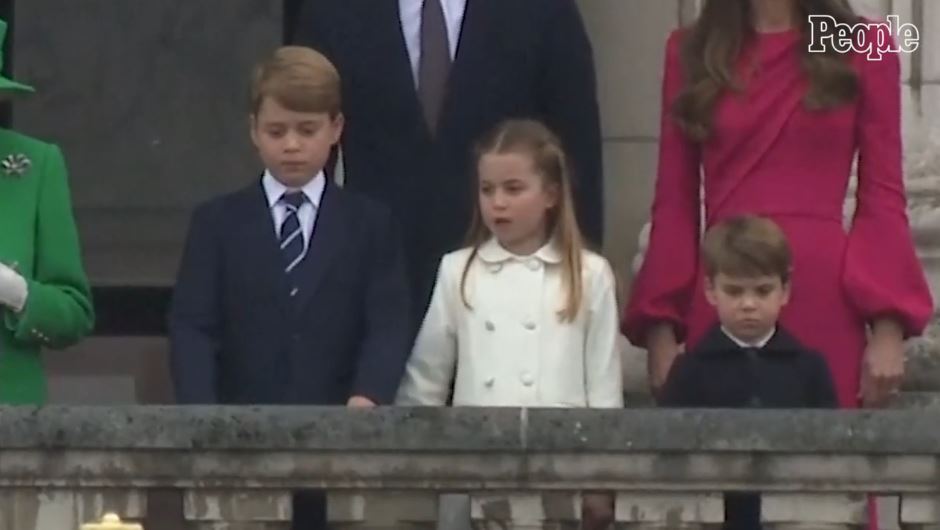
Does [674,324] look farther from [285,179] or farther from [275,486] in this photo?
[275,486]

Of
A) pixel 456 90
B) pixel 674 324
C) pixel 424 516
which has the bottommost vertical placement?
pixel 424 516

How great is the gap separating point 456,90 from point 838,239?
0.89 metres

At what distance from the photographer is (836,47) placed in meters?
6.90

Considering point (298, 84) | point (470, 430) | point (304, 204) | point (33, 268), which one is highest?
point (298, 84)

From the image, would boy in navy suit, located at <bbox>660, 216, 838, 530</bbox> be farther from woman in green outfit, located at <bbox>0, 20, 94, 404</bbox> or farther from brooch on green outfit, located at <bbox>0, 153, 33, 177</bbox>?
brooch on green outfit, located at <bbox>0, 153, 33, 177</bbox>

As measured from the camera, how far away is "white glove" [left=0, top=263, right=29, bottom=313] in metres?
6.70

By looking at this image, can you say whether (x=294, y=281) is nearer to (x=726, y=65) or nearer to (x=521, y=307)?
(x=521, y=307)

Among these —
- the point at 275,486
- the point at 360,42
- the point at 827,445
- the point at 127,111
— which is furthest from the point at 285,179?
the point at 127,111

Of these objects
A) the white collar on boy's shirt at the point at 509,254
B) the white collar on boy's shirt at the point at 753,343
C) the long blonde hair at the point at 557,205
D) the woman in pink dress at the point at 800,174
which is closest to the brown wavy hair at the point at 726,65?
the woman in pink dress at the point at 800,174

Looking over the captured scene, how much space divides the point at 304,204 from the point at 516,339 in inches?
20.9

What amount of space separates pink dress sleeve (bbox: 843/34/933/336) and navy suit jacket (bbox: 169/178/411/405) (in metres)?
0.95

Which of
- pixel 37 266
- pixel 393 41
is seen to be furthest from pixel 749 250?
pixel 37 266

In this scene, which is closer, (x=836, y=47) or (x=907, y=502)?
(x=907, y=502)

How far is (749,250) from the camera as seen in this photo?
6613 mm
